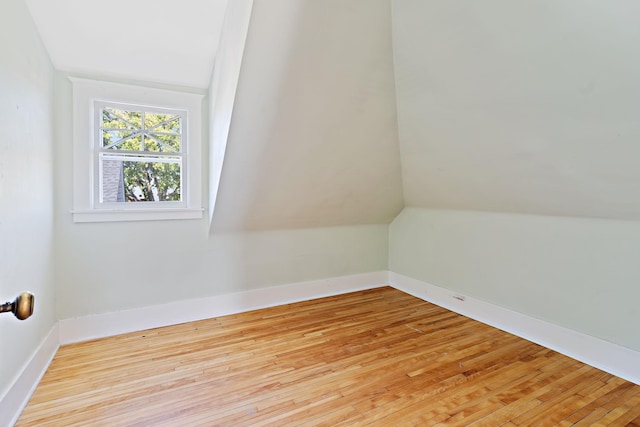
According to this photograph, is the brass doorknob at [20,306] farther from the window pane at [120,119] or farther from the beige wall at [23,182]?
the window pane at [120,119]

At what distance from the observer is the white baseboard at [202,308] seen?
2361 millimetres

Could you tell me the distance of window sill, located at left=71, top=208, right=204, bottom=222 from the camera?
229 cm

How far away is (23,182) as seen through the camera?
62.8 inches

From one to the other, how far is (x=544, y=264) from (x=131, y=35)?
342 centimetres

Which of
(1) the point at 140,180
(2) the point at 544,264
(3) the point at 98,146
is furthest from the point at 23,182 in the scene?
(2) the point at 544,264

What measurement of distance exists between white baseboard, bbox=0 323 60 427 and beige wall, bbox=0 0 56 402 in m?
0.05

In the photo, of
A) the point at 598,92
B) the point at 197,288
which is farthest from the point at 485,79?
the point at 197,288

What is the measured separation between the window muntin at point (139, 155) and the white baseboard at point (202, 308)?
88cm

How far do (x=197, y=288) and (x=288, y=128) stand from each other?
164 centimetres

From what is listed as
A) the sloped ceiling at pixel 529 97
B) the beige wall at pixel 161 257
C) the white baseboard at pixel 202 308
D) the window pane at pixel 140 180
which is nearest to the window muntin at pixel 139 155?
the window pane at pixel 140 180

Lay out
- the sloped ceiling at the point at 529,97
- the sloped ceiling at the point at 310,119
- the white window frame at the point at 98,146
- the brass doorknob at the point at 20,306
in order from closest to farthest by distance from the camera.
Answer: the brass doorknob at the point at 20,306
the sloped ceiling at the point at 529,97
the sloped ceiling at the point at 310,119
the white window frame at the point at 98,146

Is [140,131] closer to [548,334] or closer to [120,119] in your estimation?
[120,119]

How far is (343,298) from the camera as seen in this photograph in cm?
340

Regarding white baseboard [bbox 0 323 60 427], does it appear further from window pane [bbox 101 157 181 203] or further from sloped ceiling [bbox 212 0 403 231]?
sloped ceiling [bbox 212 0 403 231]
